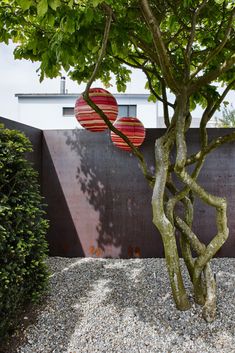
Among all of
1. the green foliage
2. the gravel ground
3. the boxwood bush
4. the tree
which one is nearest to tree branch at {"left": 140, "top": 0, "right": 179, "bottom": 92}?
the tree

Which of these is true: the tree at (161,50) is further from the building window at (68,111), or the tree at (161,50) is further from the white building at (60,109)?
the building window at (68,111)

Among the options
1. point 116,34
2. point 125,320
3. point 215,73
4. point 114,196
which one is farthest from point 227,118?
point 125,320

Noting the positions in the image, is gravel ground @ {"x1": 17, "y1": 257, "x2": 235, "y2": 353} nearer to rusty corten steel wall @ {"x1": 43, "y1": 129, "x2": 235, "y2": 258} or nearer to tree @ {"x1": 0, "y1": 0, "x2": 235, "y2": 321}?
tree @ {"x1": 0, "y1": 0, "x2": 235, "y2": 321}

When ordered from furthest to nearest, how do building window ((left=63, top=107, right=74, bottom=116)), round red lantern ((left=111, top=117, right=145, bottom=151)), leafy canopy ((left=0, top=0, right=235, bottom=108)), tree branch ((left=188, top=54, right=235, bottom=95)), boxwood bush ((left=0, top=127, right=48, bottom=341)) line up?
building window ((left=63, top=107, right=74, bottom=116)) → round red lantern ((left=111, top=117, right=145, bottom=151)) → tree branch ((left=188, top=54, right=235, bottom=95)) → boxwood bush ((left=0, top=127, right=48, bottom=341)) → leafy canopy ((left=0, top=0, right=235, bottom=108))

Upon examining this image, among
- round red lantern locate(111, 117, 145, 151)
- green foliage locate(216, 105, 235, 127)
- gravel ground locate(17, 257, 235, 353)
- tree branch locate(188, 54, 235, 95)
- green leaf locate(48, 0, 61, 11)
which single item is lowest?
gravel ground locate(17, 257, 235, 353)

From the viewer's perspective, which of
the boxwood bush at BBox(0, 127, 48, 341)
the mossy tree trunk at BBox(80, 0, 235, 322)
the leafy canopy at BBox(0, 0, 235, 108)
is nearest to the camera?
the leafy canopy at BBox(0, 0, 235, 108)

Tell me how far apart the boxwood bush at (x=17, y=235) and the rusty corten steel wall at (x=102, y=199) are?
67.2 inches

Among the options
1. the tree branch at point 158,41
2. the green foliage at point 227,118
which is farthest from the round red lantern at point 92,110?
the green foliage at point 227,118

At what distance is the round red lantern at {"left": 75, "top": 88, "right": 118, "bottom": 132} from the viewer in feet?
9.16

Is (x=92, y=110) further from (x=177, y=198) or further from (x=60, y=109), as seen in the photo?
(x=60, y=109)

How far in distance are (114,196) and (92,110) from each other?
1.82 m

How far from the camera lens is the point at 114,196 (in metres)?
4.33

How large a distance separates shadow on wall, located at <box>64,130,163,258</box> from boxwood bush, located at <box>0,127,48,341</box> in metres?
1.72

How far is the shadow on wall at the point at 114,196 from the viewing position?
429 cm
